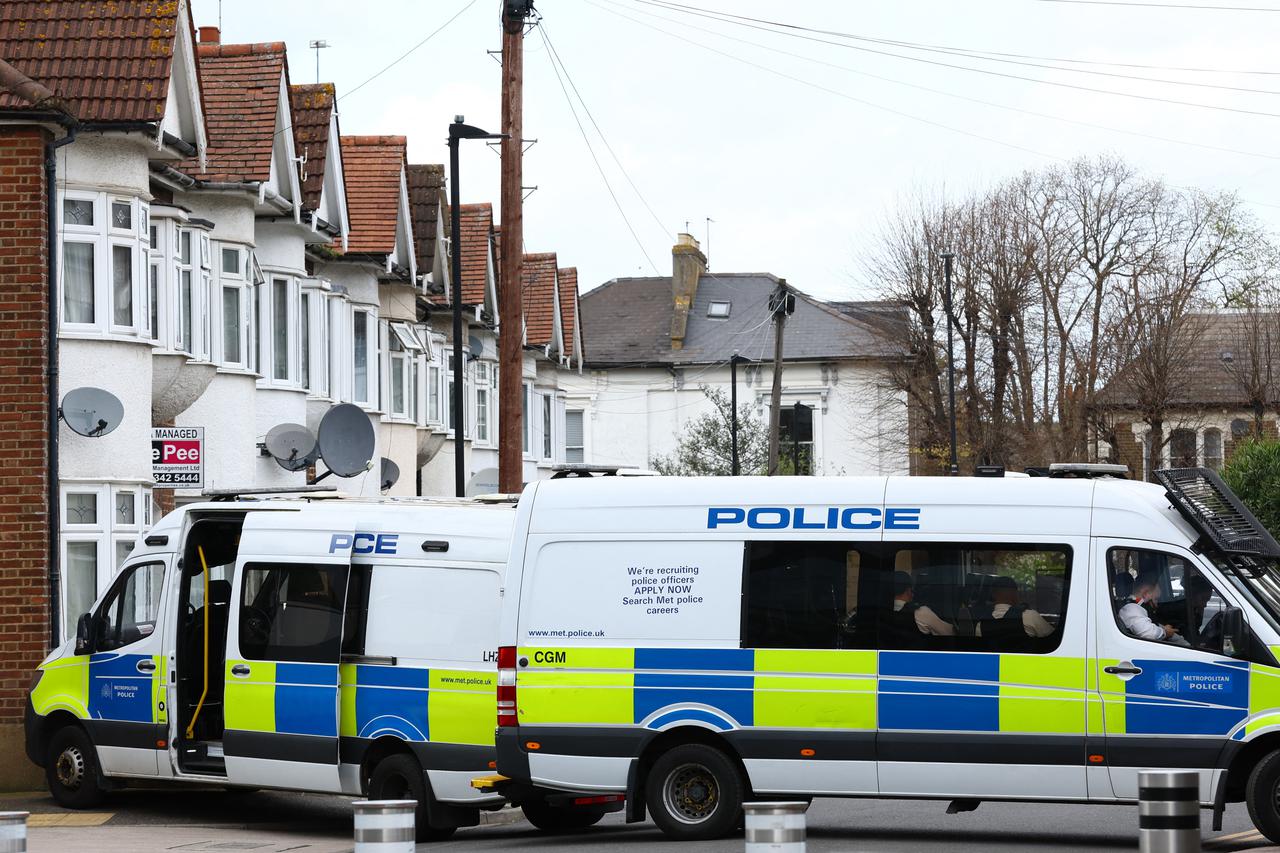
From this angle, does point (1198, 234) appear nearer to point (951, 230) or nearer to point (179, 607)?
point (951, 230)

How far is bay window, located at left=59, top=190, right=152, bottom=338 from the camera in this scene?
66.1 feet

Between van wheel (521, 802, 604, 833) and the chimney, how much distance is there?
168 feet

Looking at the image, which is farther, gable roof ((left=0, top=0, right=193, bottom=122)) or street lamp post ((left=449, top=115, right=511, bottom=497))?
street lamp post ((left=449, top=115, right=511, bottom=497))

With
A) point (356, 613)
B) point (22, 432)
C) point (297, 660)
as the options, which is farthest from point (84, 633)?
point (22, 432)

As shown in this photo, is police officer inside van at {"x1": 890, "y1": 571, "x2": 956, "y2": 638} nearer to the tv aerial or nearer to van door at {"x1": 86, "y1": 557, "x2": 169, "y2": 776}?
van door at {"x1": 86, "y1": 557, "x2": 169, "y2": 776}

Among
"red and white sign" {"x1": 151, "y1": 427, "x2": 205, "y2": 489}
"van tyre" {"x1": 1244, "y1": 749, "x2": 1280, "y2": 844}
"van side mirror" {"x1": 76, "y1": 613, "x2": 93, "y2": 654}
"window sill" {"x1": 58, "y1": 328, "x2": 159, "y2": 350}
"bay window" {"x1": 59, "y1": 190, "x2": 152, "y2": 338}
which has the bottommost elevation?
"van tyre" {"x1": 1244, "y1": 749, "x2": 1280, "y2": 844}

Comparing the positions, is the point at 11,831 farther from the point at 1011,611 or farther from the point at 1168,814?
the point at 1011,611

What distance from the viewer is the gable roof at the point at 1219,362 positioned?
51.8 metres

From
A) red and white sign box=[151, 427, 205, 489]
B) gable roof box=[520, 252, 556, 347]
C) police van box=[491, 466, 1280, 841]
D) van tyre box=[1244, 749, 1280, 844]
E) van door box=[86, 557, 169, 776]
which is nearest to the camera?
van tyre box=[1244, 749, 1280, 844]

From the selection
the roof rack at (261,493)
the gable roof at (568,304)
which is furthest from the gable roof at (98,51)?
the gable roof at (568,304)

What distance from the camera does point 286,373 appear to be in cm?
2812

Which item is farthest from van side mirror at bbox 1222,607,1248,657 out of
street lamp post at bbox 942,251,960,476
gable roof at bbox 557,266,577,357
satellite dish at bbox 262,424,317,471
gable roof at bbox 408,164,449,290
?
gable roof at bbox 557,266,577,357

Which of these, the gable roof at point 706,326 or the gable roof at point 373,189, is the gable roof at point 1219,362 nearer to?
the gable roof at point 706,326

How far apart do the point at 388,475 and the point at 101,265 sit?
44.1ft
